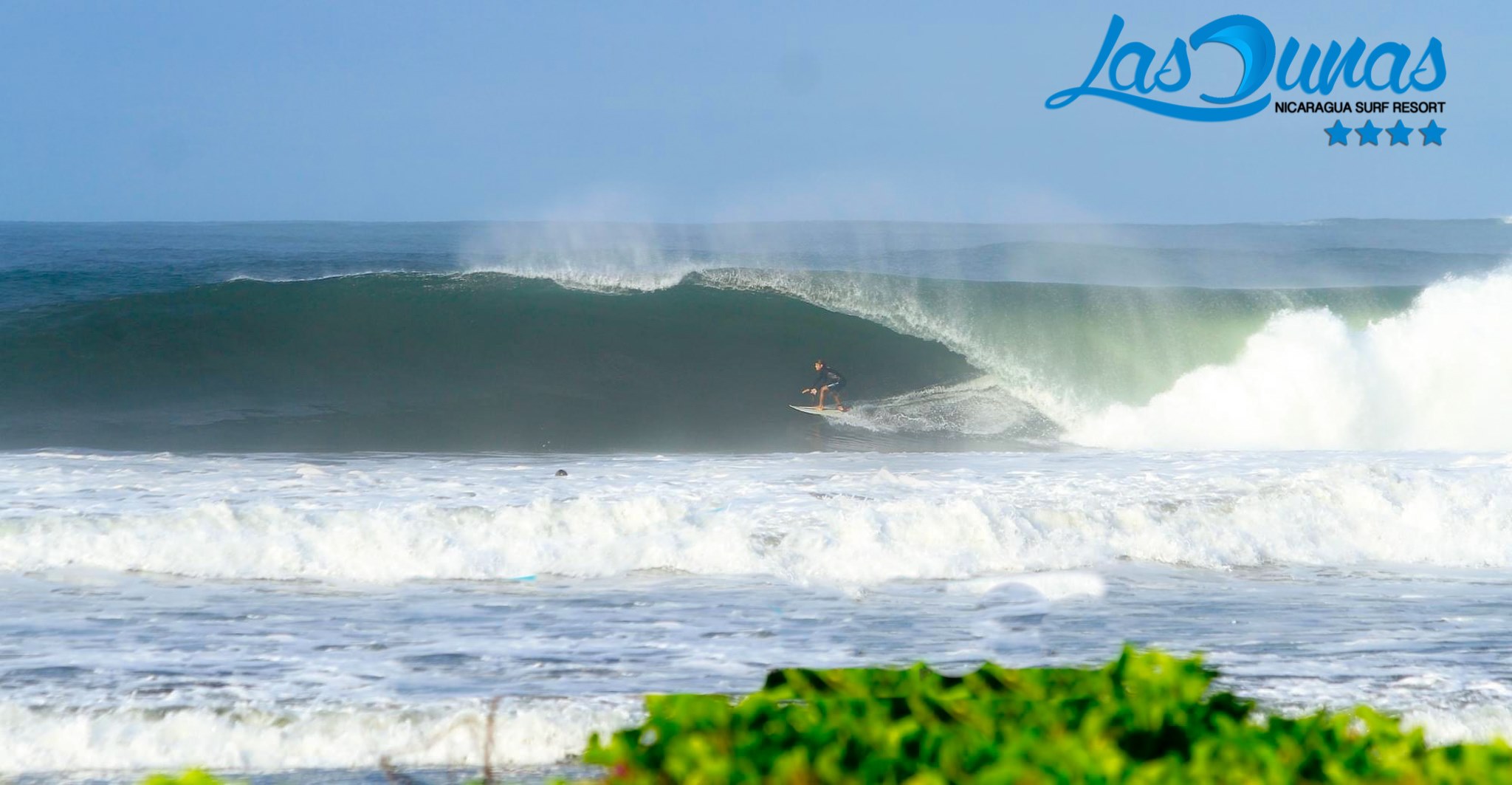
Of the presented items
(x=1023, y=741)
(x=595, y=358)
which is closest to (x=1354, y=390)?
(x=595, y=358)

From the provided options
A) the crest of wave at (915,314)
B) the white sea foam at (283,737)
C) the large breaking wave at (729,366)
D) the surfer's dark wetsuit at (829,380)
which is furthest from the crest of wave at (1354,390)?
the white sea foam at (283,737)

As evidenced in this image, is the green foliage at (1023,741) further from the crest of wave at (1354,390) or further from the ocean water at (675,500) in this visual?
the crest of wave at (1354,390)

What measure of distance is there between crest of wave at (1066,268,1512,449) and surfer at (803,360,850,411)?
11.1 feet

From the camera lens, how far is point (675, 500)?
30.2ft

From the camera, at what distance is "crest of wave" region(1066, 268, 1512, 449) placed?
16594 millimetres

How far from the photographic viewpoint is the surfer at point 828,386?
17391 mm

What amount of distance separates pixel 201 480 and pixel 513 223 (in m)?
99.8

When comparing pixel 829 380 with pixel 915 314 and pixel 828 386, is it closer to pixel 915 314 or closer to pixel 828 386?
pixel 828 386

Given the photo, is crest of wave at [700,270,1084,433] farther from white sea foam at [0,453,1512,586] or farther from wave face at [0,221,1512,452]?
white sea foam at [0,453,1512,586]

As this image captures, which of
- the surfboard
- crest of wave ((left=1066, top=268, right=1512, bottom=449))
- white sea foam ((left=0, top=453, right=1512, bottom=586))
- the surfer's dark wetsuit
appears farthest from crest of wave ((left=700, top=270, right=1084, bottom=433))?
white sea foam ((left=0, top=453, right=1512, bottom=586))

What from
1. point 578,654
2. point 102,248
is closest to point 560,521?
point 578,654

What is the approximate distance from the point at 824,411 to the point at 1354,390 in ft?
25.7

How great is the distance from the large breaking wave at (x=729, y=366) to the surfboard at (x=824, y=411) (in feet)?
1.01

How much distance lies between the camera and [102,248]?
178ft
